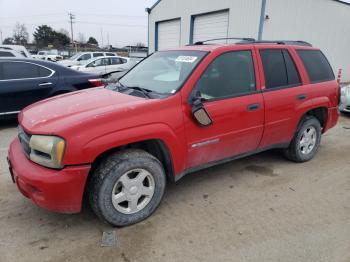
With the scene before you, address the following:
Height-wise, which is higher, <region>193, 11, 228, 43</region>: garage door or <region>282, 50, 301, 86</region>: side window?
<region>193, 11, 228, 43</region>: garage door

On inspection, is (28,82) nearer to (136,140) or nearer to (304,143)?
(136,140)

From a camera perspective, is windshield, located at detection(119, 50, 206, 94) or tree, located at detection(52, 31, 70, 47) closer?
windshield, located at detection(119, 50, 206, 94)

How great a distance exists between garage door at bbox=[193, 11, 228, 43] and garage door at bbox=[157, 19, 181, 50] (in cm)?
166

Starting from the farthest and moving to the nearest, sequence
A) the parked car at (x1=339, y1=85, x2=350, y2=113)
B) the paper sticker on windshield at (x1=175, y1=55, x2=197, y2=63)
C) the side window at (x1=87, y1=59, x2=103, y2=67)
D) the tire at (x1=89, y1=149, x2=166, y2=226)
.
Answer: the side window at (x1=87, y1=59, x2=103, y2=67)
the parked car at (x1=339, y1=85, x2=350, y2=113)
the paper sticker on windshield at (x1=175, y1=55, x2=197, y2=63)
the tire at (x1=89, y1=149, x2=166, y2=226)

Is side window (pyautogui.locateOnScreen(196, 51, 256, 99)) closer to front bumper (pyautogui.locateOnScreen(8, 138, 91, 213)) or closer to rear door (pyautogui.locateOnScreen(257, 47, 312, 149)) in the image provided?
rear door (pyautogui.locateOnScreen(257, 47, 312, 149))

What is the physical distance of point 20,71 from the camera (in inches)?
253

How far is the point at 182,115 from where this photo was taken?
306 cm

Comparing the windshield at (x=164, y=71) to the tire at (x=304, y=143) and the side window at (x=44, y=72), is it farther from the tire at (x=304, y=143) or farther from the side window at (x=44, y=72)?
the side window at (x=44, y=72)

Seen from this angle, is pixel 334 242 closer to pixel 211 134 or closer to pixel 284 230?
pixel 284 230

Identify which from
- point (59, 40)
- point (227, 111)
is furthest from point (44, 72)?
point (59, 40)

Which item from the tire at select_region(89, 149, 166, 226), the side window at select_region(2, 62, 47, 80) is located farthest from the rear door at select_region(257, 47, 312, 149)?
the side window at select_region(2, 62, 47, 80)

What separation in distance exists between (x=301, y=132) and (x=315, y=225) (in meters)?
1.70

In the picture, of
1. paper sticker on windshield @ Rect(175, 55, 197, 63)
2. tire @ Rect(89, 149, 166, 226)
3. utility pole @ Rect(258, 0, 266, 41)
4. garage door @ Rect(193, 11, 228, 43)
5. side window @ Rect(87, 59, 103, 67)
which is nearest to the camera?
tire @ Rect(89, 149, 166, 226)

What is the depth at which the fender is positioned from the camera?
252cm
